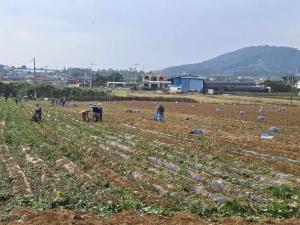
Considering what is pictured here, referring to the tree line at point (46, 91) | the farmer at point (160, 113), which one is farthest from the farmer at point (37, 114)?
the tree line at point (46, 91)

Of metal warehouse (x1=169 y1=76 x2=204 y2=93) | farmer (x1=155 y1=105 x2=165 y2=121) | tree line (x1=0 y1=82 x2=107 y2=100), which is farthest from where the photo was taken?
metal warehouse (x1=169 y1=76 x2=204 y2=93)

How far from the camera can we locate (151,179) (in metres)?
14.9

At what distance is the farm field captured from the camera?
1095cm

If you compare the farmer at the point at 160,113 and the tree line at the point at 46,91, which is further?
the tree line at the point at 46,91

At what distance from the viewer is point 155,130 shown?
32.5 meters

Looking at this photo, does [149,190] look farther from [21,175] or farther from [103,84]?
[103,84]

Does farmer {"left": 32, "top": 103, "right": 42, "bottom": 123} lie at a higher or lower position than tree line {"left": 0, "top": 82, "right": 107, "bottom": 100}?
higher

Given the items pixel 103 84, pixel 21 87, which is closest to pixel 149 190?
pixel 21 87

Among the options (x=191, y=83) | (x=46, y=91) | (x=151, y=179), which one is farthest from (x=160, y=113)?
(x=191, y=83)

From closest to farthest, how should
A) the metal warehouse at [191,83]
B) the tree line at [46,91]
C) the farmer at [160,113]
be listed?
the farmer at [160,113] → the tree line at [46,91] → the metal warehouse at [191,83]

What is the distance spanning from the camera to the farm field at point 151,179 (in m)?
10.9

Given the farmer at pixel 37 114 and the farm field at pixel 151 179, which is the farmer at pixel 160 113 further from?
the farm field at pixel 151 179

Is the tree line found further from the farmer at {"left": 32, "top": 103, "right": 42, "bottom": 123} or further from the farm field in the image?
the farm field

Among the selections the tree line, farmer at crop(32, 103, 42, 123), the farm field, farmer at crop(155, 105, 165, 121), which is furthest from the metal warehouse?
the farm field
